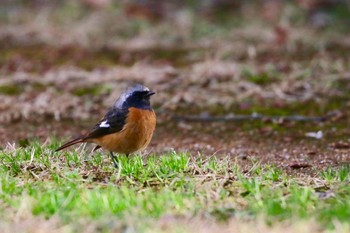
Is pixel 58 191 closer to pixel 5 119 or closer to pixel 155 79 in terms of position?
pixel 5 119

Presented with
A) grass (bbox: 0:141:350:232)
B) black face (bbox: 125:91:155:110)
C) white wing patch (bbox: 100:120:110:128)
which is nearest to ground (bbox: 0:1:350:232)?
grass (bbox: 0:141:350:232)

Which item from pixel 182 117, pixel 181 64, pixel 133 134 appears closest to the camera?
pixel 133 134

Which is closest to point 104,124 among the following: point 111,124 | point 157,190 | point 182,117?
point 111,124

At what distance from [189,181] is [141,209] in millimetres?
770

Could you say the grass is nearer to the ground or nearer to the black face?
the ground

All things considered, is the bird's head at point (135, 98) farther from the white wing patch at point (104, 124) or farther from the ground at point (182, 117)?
the ground at point (182, 117)

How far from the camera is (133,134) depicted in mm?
7316

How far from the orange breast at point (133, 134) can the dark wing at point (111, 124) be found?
0.14 ft

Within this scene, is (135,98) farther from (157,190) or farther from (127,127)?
(157,190)

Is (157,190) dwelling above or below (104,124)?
below

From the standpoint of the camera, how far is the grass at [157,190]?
555 centimetres

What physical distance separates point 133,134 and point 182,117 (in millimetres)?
2790

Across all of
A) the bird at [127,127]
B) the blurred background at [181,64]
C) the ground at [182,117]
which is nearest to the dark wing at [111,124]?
the bird at [127,127]

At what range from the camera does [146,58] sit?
1287 cm
